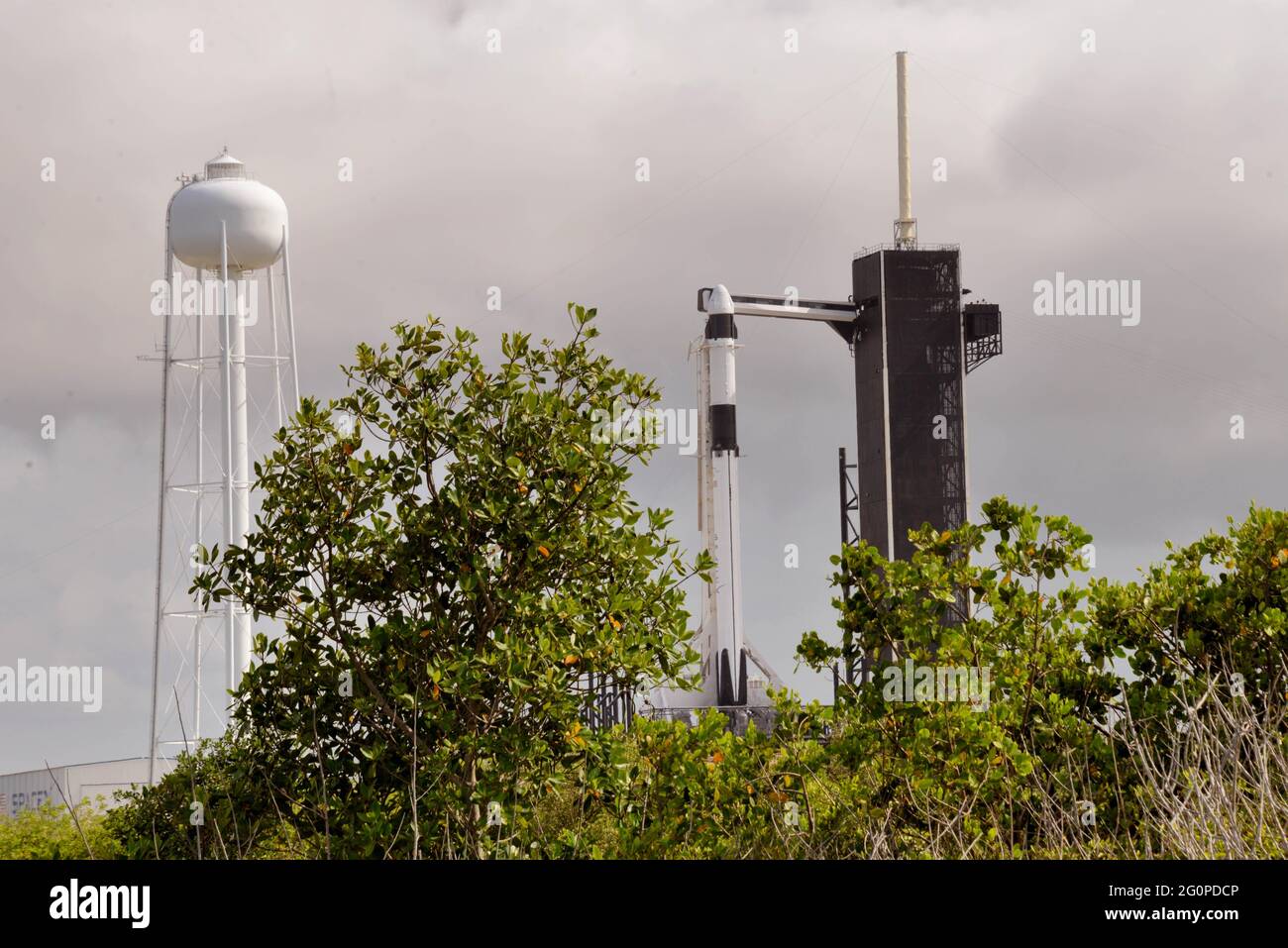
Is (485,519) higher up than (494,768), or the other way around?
(485,519)

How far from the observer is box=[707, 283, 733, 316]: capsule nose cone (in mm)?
52562

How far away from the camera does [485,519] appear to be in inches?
358

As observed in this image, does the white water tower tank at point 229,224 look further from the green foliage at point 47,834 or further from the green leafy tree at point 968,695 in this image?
the green leafy tree at point 968,695

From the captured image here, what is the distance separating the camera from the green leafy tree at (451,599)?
891 cm

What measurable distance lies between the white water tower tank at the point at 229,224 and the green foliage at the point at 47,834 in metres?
21.2

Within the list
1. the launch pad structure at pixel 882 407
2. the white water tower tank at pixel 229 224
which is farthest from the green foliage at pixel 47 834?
the launch pad structure at pixel 882 407

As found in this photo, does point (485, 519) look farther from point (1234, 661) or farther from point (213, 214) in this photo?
point (213, 214)

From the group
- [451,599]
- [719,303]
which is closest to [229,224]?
[719,303]

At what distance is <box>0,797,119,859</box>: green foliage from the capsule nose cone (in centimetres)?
3504

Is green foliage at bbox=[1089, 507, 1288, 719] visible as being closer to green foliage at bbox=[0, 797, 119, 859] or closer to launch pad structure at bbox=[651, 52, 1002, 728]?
green foliage at bbox=[0, 797, 119, 859]

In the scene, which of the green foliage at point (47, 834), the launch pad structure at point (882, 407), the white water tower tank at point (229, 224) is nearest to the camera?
the green foliage at point (47, 834)

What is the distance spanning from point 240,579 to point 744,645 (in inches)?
1749

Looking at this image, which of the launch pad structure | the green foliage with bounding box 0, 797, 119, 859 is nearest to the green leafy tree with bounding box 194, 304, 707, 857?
the green foliage with bounding box 0, 797, 119, 859
